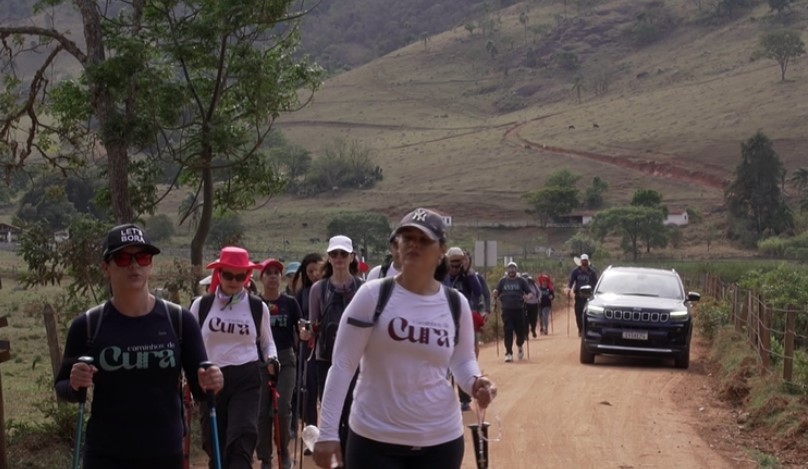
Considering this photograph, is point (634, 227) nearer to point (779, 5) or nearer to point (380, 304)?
point (380, 304)

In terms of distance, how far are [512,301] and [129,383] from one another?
14.6 metres

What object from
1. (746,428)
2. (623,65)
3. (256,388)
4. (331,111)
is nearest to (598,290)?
(746,428)

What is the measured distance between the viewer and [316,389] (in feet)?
38.2

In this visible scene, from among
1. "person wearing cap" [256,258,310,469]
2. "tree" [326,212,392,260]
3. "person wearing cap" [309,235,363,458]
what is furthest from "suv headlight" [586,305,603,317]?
"tree" [326,212,392,260]

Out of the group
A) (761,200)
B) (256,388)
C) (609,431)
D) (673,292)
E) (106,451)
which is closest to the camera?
(106,451)

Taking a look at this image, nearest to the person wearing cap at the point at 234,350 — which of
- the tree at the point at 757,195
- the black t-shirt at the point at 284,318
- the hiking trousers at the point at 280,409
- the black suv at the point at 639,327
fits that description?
the hiking trousers at the point at 280,409

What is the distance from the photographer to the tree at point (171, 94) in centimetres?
1338

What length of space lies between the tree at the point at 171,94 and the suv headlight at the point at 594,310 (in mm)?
6353

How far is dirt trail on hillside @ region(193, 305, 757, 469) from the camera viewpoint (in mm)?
11391

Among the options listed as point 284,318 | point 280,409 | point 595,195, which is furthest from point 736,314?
point 595,195

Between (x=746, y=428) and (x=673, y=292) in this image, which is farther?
(x=673, y=292)

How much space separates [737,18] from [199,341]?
171 metres

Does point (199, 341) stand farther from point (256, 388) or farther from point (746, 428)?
point (746, 428)

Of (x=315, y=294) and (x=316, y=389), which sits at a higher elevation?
(x=315, y=294)
